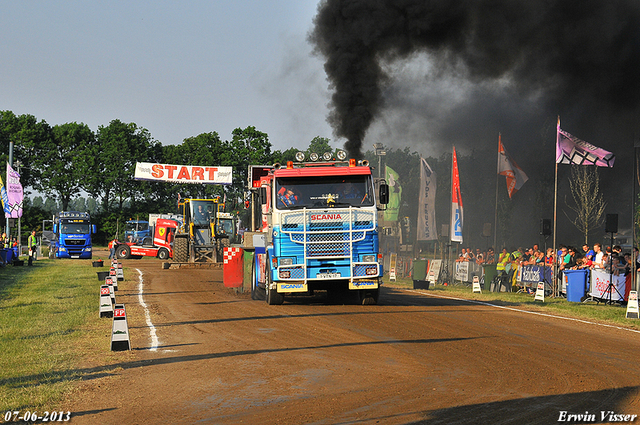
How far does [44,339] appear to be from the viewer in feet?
37.3

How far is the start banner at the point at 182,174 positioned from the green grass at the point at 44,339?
25.4 metres

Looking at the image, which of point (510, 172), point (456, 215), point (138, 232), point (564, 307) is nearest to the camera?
point (564, 307)

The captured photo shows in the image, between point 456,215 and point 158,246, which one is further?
point 158,246

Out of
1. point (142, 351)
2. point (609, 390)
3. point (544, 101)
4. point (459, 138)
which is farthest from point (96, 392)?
point (459, 138)

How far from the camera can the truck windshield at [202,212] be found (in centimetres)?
3453

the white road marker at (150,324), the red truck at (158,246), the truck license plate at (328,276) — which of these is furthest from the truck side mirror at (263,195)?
the red truck at (158,246)

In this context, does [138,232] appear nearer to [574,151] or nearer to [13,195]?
[13,195]

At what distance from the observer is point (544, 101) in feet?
114

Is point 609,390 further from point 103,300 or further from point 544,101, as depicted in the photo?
point 544,101

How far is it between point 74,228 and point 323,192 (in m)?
37.1

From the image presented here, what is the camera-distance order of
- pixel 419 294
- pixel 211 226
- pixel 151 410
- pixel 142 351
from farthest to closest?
1. pixel 211 226
2. pixel 419 294
3. pixel 142 351
4. pixel 151 410

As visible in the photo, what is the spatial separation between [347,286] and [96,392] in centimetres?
979

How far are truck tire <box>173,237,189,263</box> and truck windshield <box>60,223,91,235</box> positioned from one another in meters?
17.9

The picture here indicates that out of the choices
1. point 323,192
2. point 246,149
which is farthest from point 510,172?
point 246,149
